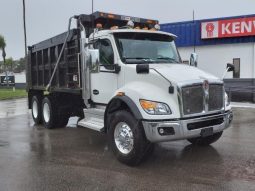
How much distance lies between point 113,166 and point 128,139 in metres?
0.55

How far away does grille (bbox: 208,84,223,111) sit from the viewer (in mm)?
6823

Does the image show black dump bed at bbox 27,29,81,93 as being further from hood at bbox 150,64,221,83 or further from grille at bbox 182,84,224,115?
grille at bbox 182,84,224,115

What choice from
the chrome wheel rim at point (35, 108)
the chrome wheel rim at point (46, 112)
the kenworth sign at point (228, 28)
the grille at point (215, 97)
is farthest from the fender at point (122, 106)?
the kenworth sign at point (228, 28)

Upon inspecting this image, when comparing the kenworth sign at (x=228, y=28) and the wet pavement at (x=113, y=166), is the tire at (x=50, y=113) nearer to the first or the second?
the wet pavement at (x=113, y=166)

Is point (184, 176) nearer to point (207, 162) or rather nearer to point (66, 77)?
point (207, 162)

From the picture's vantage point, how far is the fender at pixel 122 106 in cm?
653

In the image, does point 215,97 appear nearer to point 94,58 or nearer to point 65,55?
point 94,58

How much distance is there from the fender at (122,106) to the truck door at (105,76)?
51 centimetres

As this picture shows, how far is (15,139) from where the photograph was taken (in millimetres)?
9945

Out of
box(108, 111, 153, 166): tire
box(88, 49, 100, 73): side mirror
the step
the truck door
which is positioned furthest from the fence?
box(108, 111, 153, 166): tire

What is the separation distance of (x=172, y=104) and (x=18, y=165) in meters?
3.08

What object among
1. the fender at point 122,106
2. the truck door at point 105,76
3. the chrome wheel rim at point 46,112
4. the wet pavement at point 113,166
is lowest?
the wet pavement at point 113,166

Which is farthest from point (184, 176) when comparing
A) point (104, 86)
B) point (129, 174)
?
point (104, 86)

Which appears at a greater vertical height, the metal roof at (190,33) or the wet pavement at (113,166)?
the metal roof at (190,33)
